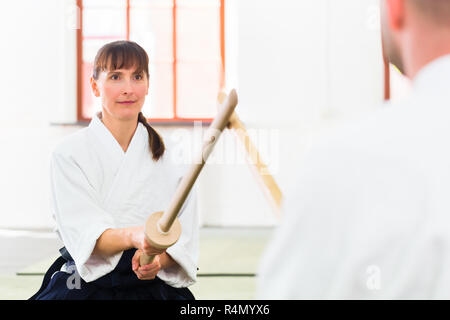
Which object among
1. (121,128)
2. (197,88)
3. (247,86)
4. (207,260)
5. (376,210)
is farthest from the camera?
(197,88)

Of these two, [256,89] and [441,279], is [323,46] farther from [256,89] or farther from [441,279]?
[441,279]

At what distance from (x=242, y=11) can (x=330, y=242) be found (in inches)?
163

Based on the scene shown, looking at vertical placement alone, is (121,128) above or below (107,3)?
below

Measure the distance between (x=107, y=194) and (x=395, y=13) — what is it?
3.19 feet

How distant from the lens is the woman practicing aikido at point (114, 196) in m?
1.31

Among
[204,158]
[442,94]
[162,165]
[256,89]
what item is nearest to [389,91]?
[256,89]

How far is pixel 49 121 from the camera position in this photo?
4.57 metres

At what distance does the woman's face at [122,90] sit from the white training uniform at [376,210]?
0.91 m

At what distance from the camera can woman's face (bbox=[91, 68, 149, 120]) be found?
1320mm

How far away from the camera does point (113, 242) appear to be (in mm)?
1275

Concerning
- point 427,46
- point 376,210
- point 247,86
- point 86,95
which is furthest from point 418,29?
point 86,95

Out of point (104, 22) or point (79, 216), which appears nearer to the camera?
point (79, 216)

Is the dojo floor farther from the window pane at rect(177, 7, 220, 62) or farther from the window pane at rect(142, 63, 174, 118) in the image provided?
the window pane at rect(177, 7, 220, 62)

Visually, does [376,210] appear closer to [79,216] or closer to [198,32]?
[79,216]
